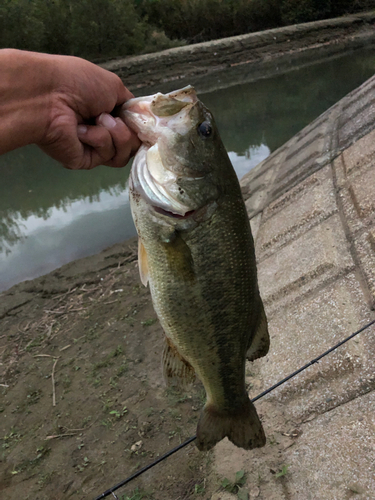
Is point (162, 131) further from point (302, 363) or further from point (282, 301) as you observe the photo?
point (282, 301)

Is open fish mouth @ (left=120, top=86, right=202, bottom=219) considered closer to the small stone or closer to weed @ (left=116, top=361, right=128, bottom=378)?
the small stone

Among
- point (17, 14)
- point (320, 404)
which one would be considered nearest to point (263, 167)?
point (320, 404)

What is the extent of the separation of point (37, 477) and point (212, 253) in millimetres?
2697

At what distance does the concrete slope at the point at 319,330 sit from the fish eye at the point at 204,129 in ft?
6.52

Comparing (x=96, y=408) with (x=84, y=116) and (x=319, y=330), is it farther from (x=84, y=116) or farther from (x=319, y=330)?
(x=84, y=116)

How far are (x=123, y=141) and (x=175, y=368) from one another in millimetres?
1144

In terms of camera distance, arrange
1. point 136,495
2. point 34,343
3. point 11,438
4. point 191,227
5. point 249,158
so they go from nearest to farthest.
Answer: point 191,227
point 136,495
point 11,438
point 34,343
point 249,158

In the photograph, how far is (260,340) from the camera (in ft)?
6.40

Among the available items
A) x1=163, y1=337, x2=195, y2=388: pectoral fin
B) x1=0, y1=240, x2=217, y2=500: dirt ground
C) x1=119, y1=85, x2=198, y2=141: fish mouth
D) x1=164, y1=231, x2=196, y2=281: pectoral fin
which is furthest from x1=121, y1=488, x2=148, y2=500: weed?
x1=119, y1=85, x2=198, y2=141: fish mouth

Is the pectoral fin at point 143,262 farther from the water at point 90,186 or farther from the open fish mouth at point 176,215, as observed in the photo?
the water at point 90,186

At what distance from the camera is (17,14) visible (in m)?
21.8

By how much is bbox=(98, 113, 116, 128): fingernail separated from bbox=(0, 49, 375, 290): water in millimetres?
5583

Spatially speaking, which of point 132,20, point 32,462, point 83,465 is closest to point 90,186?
point 32,462

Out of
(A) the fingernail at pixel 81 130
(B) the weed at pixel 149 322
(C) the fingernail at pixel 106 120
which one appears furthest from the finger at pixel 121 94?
(B) the weed at pixel 149 322
